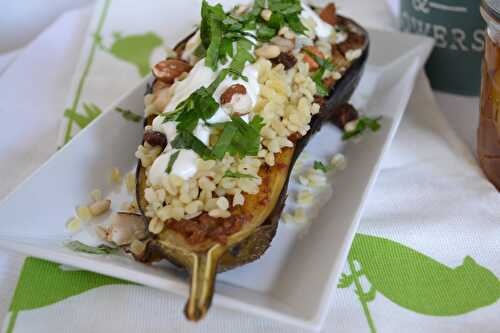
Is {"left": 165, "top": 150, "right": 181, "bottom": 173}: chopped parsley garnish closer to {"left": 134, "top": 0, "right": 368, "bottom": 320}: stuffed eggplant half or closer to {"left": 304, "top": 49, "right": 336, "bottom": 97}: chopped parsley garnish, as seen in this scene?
{"left": 134, "top": 0, "right": 368, "bottom": 320}: stuffed eggplant half

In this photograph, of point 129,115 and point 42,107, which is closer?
point 129,115

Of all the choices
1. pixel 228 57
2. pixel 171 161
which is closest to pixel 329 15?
pixel 228 57

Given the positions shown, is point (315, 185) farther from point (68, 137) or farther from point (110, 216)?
point (68, 137)

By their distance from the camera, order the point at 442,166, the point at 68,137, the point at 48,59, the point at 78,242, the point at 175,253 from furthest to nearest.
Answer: the point at 48,59 < the point at 68,137 < the point at 442,166 < the point at 78,242 < the point at 175,253

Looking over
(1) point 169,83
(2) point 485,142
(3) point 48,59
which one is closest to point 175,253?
(1) point 169,83

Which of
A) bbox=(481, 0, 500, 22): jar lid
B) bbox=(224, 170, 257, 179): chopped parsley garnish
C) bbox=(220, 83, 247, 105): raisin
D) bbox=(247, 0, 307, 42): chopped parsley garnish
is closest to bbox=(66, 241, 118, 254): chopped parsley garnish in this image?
bbox=(224, 170, 257, 179): chopped parsley garnish

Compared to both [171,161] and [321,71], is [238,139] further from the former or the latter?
[321,71]

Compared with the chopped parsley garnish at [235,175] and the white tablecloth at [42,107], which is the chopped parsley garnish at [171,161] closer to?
the chopped parsley garnish at [235,175]
